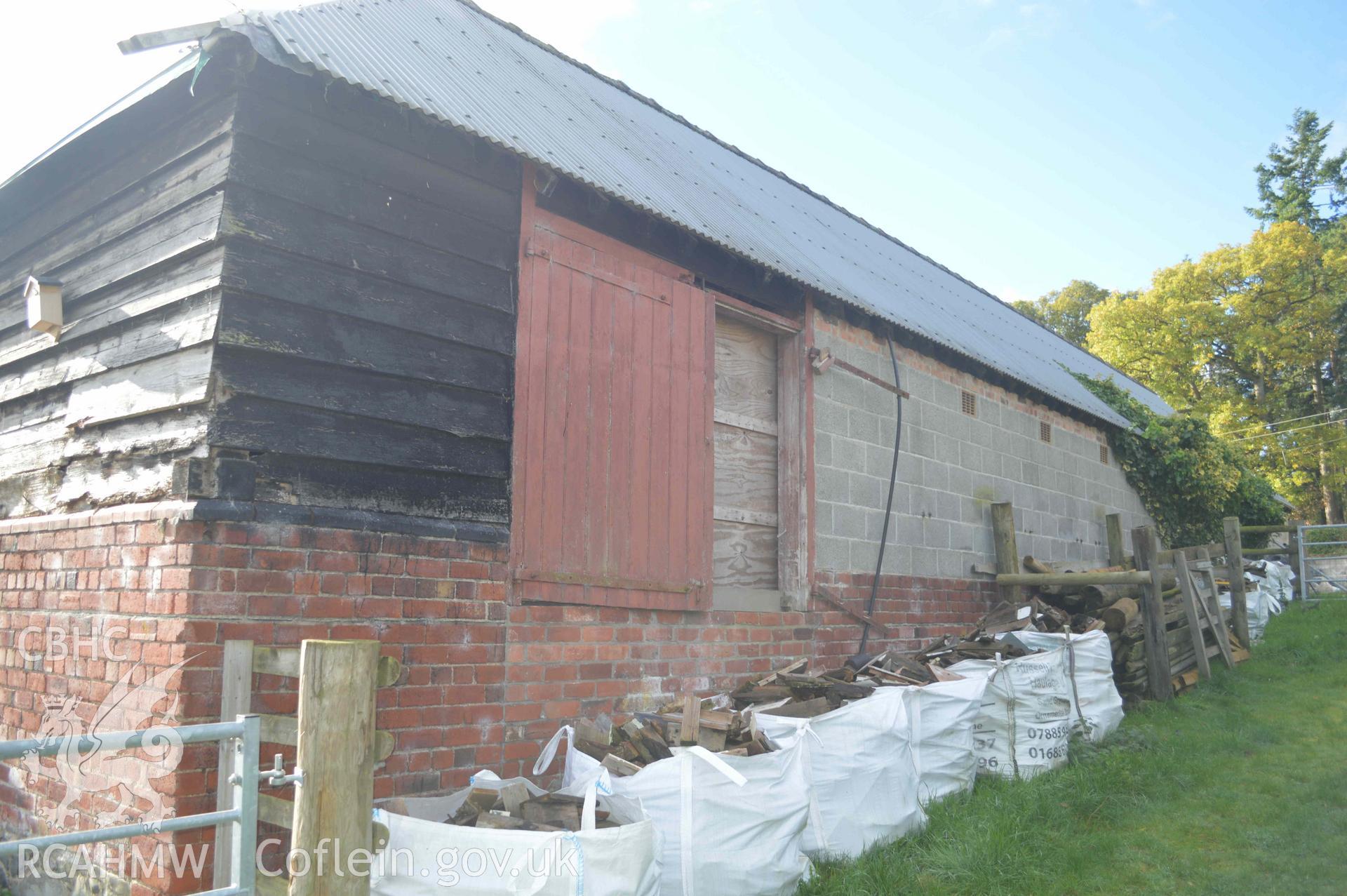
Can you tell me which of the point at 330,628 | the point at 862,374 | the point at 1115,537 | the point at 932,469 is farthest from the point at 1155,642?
the point at 330,628

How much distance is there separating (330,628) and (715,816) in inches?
73.1

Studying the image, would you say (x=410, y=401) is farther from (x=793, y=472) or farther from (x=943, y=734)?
(x=943, y=734)

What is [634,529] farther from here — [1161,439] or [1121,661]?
[1161,439]

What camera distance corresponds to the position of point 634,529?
216 inches

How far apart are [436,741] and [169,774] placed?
3.70 feet

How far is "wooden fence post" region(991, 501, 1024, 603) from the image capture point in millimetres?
9180

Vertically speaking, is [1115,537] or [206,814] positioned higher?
[1115,537]

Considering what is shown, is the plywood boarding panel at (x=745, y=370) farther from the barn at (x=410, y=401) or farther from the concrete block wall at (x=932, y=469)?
the concrete block wall at (x=932, y=469)

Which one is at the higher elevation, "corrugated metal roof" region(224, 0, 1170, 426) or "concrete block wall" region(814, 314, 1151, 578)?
"corrugated metal roof" region(224, 0, 1170, 426)

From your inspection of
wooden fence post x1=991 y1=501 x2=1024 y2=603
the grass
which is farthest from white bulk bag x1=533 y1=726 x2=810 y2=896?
wooden fence post x1=991 y1=501 x2=1024 y2=603

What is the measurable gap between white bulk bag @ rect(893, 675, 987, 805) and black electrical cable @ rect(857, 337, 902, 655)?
141 centimetres

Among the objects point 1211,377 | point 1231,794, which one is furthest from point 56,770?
point 1211,377

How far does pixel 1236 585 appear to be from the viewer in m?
10.5

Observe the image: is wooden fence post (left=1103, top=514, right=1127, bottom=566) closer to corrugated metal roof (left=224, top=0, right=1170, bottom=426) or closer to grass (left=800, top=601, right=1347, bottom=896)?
corrugated metal roof (left=224, top=0, right=1170, bottom=426)
